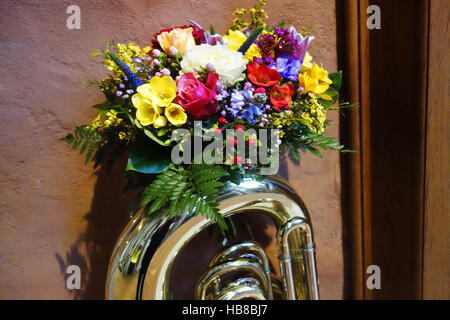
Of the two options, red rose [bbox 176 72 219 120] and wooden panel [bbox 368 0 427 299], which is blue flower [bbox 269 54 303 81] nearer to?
red rose [bbox 176 72 219 120]

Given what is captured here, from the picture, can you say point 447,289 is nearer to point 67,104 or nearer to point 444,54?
point 444,54

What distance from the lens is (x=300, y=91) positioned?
61cm

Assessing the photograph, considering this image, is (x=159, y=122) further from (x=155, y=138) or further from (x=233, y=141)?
(x=233, y=141)

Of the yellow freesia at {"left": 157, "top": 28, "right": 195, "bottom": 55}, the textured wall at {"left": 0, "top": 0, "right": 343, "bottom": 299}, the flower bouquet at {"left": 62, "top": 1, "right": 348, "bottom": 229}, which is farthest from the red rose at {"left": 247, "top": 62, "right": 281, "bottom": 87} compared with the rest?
the textured wall at {"left": 0, "top": 0, "right": 343, "bottom": 299}

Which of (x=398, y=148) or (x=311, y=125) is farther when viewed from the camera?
(x=398, y=148)

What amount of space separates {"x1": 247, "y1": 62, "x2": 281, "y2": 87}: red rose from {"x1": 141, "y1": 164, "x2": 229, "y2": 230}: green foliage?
183 millimetres

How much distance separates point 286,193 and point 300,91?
0.75ft

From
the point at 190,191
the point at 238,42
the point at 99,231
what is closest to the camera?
the point at 190,191

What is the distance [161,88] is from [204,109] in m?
0.08

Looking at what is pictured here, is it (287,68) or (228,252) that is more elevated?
(287,68)

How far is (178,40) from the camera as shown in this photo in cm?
59

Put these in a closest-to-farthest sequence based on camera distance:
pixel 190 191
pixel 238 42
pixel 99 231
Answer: pixel 190 191
pixel 238 42
pixel 99 231

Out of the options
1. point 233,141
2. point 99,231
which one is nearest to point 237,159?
point 233,141
